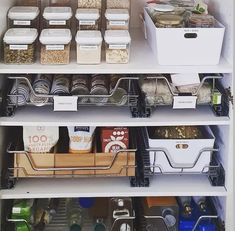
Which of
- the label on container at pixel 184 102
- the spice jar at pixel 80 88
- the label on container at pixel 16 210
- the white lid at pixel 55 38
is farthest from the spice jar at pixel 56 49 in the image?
the label on container at pixel 16 210

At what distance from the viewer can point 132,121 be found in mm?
1628

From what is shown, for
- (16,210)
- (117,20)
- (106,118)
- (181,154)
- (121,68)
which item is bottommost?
(16,210)

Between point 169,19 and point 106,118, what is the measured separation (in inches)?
14.5

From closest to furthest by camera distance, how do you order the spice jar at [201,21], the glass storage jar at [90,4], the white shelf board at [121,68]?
the white shelf board at [121,68]
the spice jar at [201,21]
the glass storage jar at [90,4]

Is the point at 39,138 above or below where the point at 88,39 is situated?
below

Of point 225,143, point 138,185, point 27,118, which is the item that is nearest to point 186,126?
point 225,143

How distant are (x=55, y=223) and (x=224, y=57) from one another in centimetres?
82

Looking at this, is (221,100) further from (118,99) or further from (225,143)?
(118,99)

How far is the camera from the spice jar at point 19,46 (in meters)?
1.56

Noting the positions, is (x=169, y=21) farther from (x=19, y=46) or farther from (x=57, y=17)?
(x=19, y=46)

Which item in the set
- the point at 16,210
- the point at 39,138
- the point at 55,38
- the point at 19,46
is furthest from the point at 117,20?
the point at 16,210

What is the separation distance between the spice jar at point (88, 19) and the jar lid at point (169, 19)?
196mm

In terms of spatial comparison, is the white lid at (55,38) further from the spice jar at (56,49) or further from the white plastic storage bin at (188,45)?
the white plastic storage bin at (188,45)

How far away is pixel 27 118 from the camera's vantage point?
1.64 meters
